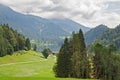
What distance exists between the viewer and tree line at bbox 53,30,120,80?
9650cm

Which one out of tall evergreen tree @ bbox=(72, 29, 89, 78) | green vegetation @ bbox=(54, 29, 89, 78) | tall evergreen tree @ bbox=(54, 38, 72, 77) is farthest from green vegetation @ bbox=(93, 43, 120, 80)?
tall evergreen tree @ bbox=(54, 38, 72, 77)

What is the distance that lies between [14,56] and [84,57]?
9852cm

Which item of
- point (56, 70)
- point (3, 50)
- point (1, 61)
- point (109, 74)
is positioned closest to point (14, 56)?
point (3, 50)

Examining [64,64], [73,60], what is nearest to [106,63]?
[73,60]

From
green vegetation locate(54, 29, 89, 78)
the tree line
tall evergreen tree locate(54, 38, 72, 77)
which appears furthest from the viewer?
tall evergreen tree locate(54, 38, 72, 77)

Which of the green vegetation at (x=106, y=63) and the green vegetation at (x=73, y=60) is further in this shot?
the green vegetation at (x=73, y=60)

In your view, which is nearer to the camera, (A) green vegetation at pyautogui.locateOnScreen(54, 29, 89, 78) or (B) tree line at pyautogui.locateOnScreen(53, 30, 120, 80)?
(B) tree line at pyautogui.locateOnScreen(53, 30, 120, 80)

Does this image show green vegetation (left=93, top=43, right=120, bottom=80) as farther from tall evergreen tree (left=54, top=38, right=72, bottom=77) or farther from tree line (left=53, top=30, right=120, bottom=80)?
tall evergreen tree (left=54, top=38, right=72, bottom=77)

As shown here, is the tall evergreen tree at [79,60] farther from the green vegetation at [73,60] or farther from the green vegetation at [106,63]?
the green vegetation at [106,63]

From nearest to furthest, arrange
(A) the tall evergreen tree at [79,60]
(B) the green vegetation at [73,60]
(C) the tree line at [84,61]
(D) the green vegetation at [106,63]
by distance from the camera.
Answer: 1. (D) the green vegetation at [106,63]
2. (C) the tree line at [84,61]
3. (A) the tall evergreen tree at [79,60]
4. (B) the green vegetation at [73,60]

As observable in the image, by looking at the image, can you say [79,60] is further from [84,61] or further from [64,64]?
[64,64]

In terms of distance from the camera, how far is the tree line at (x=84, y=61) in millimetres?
96500

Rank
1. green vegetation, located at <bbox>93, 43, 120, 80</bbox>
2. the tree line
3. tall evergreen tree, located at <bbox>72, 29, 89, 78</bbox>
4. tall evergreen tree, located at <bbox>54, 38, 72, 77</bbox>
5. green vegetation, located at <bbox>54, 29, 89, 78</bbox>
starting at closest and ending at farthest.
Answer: green vegetation, located at <bbox>93, 43, 120, 80</bbox>, the tree line, tall evergreen tree, located at <bbox>72, 29, 89, 78</bbox>, green vegetation, located at <bbox>54, 29, 89, 78</bbox>, tall evergreen tree, located at <bbox>54, 38, 72, 77</bbox>

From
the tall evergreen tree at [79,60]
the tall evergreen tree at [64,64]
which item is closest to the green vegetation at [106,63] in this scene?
the tall evergreen tree at [79,60]
